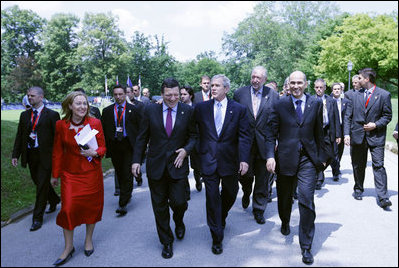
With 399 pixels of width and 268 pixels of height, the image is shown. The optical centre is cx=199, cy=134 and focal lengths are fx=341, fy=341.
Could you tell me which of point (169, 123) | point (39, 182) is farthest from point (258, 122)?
point (39, 182)

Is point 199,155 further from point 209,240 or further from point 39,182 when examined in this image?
point 39,182

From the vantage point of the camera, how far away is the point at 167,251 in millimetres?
4152

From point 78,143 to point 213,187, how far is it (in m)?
1.75

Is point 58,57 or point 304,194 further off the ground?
point 58,57

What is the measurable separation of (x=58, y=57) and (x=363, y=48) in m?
50.4

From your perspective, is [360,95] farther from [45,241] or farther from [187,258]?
[45,241]

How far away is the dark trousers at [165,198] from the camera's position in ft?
13.8

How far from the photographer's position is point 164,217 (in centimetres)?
425

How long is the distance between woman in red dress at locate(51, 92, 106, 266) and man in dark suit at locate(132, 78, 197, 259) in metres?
0.58

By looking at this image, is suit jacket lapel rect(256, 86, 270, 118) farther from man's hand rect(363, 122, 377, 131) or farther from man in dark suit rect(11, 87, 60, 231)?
man in dark suit rect(11, 87, 60, 231)

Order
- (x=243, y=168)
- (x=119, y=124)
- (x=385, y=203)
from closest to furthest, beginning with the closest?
1. (x=243, y=168)
2. (x=385, y=203)
3. (x=119, y=124)

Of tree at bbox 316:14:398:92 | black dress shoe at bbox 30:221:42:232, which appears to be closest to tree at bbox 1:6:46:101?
tree at bbox 316:14:398:92

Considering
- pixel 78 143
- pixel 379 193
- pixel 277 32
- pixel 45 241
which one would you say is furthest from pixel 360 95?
pixel 277 32

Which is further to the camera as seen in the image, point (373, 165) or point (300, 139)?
point (373, 165)
